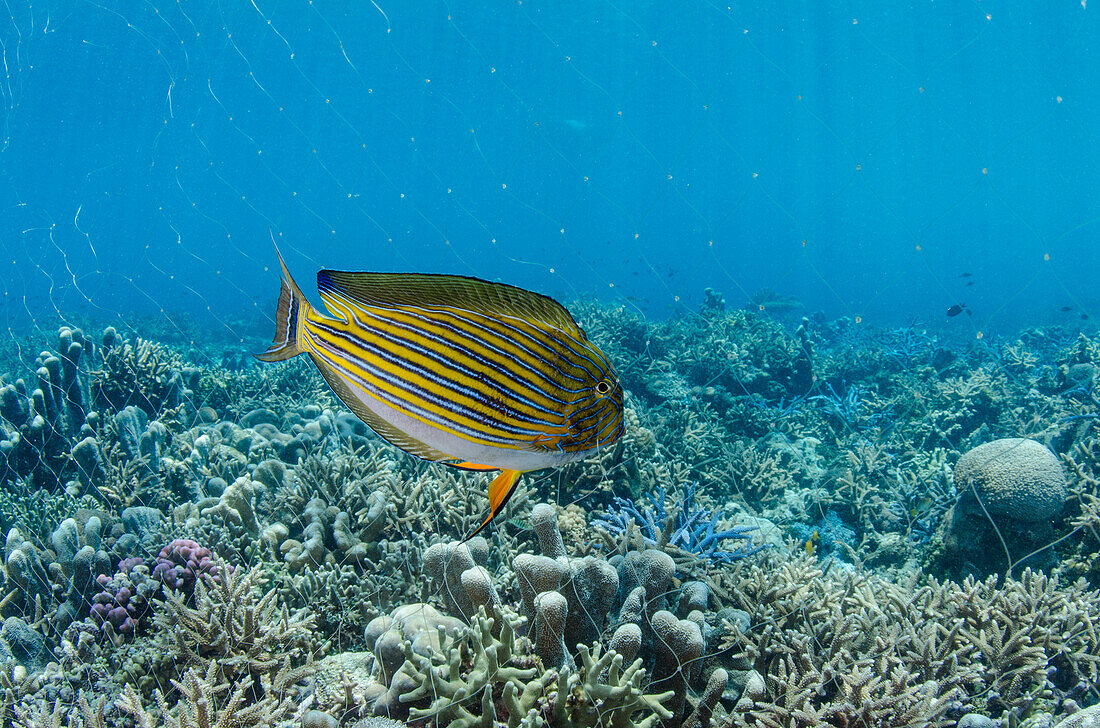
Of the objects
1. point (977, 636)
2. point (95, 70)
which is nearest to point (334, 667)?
point (977, 636)

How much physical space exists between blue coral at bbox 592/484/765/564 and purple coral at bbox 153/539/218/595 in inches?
96.4

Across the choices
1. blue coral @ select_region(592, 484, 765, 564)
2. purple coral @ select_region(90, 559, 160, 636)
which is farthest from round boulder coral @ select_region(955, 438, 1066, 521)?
purple coral @ select_region(90, 559, 160, 636)

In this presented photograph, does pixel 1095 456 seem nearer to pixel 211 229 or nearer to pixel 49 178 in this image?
pixel 49 178

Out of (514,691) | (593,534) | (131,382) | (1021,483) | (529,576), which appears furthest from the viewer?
(131,382)

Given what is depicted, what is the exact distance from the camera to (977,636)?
113 inches

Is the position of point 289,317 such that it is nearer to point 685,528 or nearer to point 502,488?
point 502,488

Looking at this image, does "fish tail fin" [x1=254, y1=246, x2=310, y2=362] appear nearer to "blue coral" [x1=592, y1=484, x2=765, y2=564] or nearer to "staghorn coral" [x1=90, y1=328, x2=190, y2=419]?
"blue coral" [x1=592, y1=484, x2=765, y2=564]

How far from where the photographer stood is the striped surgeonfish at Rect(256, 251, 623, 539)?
95 centimetres

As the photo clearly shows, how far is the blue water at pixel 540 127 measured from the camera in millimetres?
38719

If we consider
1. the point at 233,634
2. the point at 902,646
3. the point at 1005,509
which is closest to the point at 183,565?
the point at 233,634

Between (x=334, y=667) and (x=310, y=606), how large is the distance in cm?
42

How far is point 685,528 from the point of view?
3.71 m

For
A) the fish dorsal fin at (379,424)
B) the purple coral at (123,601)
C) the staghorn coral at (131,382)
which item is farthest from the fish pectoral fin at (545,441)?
the staghorn coral at (131,382)

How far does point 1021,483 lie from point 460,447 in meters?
4.86
